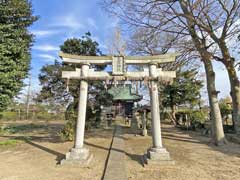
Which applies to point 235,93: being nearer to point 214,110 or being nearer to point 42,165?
point 214,110

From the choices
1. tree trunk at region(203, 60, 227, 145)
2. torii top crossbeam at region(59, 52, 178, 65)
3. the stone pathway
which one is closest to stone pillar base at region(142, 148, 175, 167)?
the stone pathway

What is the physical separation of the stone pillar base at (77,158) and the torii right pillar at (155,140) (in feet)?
5.99

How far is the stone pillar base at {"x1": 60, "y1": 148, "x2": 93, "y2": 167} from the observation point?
682 cm

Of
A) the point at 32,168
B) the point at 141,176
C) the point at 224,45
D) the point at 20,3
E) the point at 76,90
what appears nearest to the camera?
the point at 141,176

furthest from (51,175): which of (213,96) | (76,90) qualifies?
(76,90)

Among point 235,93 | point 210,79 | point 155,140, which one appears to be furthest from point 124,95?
point 155,140

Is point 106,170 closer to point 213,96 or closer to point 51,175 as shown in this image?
point 51,175

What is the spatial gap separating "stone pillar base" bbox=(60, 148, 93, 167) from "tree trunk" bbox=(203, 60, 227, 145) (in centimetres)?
620

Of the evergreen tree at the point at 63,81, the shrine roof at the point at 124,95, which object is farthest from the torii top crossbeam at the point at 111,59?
the shrine roof at the point at 124,95

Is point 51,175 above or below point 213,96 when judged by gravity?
below

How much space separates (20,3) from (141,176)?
10551 mm

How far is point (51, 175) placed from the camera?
229 inches

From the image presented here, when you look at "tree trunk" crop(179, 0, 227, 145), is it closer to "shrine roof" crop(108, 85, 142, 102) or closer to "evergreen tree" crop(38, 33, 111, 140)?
"evergreen tree" crop(38, 33, 111, 140)

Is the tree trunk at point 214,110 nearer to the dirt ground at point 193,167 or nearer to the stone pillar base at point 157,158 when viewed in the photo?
the dirt ground at point 193,167
